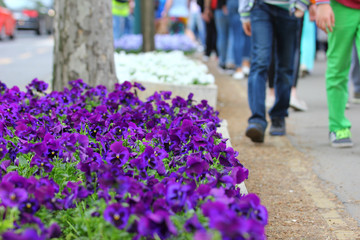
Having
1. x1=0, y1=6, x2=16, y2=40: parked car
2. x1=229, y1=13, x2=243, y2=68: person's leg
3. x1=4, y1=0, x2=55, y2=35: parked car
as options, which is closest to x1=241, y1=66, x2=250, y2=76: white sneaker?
x1=229, y1=13, x2=243, y2=68: person's leg

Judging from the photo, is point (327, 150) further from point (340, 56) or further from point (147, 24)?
point (147, 24)

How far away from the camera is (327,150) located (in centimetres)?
539

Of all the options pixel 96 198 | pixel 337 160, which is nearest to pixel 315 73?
pixel 337 160

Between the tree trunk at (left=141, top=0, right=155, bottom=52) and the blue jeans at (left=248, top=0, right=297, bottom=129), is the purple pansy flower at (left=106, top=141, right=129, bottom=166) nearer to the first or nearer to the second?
the blue jeans at (left=248, top=0, right=297, bottom=129)

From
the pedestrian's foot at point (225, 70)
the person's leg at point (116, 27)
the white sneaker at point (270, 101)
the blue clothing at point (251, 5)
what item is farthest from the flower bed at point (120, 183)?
the person's leg at point (116, 27)

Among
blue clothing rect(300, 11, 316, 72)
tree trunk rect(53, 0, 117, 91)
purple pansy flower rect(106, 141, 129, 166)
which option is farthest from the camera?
blue clothing rect(300, 11, 316, 72)

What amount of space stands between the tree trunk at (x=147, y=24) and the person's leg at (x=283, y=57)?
20.2 feet

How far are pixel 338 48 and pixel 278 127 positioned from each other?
1.22 m

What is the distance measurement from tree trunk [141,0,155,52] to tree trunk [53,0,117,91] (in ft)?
19.4

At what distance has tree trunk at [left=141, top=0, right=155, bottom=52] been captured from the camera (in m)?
11.7

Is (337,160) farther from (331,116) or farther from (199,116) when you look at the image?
(199,116)

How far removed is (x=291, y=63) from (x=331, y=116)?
0.68m

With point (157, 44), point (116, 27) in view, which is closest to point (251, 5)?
point (116, 27)

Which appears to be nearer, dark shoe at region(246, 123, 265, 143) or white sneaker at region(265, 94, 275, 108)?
dark shoe at region(246, 123, 265, 143)
